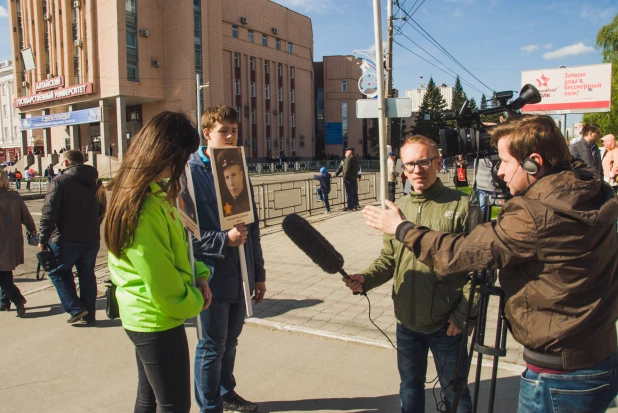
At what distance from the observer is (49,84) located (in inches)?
1781

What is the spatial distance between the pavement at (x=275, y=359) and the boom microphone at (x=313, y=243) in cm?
108

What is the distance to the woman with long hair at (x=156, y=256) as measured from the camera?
2197 mm

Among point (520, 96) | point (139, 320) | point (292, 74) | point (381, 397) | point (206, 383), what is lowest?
point (381, 397)

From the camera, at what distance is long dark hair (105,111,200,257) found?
2.19m

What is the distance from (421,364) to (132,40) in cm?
4414

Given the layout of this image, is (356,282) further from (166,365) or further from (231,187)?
(166,365)

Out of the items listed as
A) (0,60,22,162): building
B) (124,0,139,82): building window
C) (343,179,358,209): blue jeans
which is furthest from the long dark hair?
(0,60,22,162): building

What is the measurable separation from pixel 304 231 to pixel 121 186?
0.94m

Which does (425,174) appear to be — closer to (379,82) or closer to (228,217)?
(228,217)

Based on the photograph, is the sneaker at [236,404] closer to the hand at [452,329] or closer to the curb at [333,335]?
the curb at [333,335]

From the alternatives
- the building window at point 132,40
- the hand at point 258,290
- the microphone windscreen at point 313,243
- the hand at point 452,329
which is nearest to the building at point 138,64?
the building window at point 132,40

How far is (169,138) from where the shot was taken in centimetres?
233

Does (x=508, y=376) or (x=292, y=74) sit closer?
(x=508, y=376)

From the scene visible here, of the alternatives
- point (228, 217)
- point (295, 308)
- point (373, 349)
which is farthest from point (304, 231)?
point (295, 308)
